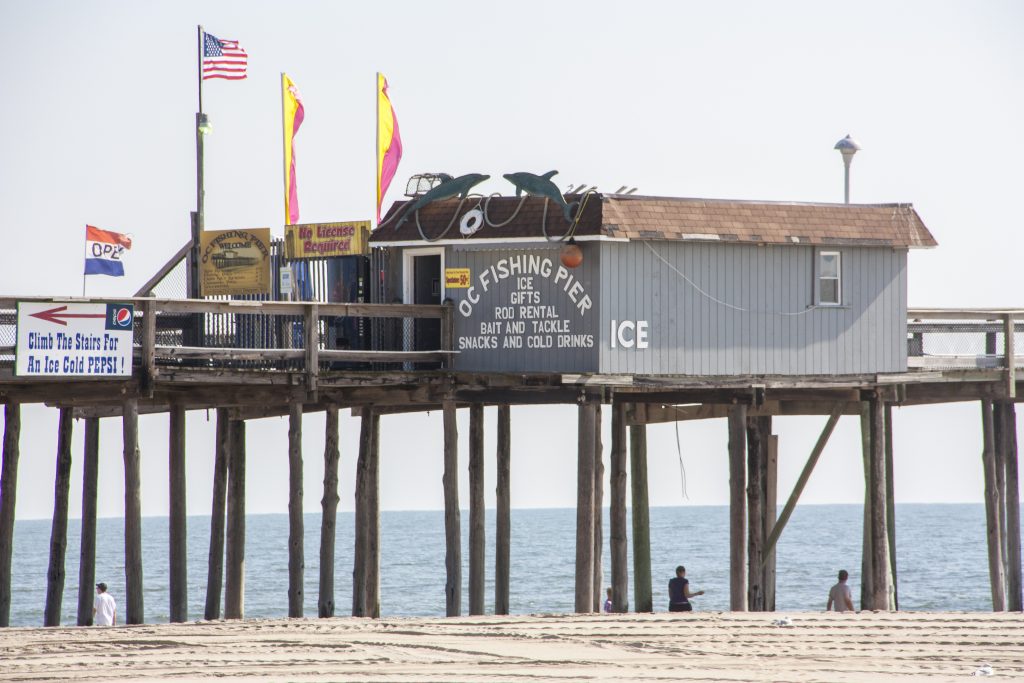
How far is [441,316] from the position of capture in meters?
26.1

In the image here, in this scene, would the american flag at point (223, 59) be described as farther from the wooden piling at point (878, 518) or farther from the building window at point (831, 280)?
the wooden piling at point (878, 518)

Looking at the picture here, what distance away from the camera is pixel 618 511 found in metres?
27.0

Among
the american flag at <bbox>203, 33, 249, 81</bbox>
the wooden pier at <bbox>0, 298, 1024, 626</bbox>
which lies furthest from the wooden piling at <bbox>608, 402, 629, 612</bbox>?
the american flag at <bbox>203, 33, 249, 81</bbox>

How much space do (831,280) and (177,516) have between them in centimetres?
1049

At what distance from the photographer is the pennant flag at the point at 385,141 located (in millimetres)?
30453

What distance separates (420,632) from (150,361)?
16.8 feet

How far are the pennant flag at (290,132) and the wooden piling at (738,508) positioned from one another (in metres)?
A: 8.68

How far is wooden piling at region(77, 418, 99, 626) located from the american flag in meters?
6.41

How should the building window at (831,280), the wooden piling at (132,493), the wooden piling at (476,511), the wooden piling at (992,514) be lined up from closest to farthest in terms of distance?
1. the wooden piling at (132,493)
2. the building window at (831,280)
3. the wooden piling at (476,511)
4. the wooden piling at (992,514)

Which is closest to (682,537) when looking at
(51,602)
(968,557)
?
(968,557)

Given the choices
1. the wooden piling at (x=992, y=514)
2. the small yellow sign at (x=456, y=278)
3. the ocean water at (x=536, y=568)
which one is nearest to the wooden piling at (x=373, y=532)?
the small yellow sign at (x=456, y=278)

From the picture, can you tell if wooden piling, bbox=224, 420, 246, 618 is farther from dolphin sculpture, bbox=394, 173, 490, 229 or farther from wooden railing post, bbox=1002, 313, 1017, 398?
wooden railing post, bbox=1002, 313, 1017, 398

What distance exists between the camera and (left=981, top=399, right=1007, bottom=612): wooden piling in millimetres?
30016

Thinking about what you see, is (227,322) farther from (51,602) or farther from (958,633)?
(958,633)
